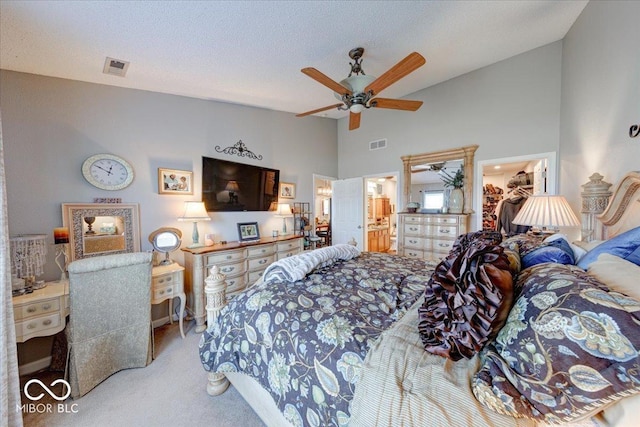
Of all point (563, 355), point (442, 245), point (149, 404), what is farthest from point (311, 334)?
point (442, 245)

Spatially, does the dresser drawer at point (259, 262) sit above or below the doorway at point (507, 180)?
below

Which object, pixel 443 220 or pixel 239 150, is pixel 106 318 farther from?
pixel 443 220

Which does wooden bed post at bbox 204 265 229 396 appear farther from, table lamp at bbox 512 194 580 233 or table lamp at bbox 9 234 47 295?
table lamp at bbox 512 194 580 233

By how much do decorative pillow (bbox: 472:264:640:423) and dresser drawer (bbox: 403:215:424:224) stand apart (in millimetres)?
3077

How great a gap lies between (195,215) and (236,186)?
0.79 meters

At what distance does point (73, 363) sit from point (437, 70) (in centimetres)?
482

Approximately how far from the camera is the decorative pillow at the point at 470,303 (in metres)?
0.80

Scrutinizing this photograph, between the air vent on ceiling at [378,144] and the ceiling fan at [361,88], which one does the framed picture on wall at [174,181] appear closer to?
the ceiling fan at [361,88]

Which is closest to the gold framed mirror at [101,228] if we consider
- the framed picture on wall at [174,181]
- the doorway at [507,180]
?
the framed picture on wall at [174,181]

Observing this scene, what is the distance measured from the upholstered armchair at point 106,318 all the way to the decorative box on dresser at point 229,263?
708 millimetres

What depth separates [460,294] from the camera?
33.1 inches

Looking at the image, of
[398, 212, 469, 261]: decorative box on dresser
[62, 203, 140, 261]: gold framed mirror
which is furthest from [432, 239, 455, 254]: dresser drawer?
[62, 203, 140, 261]: gold framed mirror

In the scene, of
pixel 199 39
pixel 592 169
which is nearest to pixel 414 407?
pixel 592 169

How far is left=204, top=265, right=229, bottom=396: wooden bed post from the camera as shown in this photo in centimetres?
175
